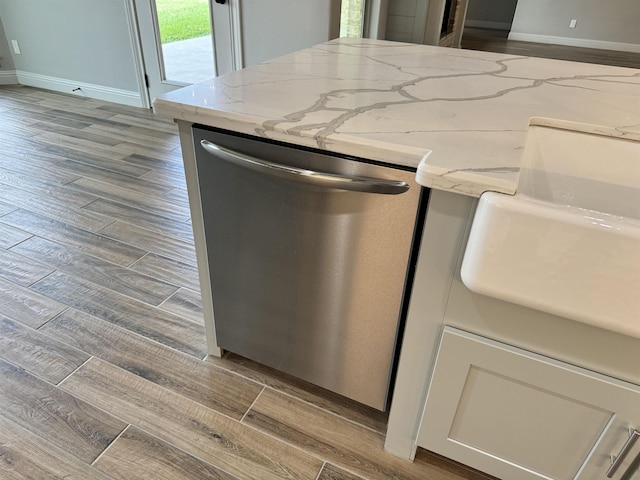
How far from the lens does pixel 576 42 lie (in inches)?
289

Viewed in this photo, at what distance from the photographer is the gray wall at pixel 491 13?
8695 mm

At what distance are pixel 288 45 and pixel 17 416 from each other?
2798 mm

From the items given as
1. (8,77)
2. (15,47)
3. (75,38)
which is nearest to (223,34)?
(75,38)

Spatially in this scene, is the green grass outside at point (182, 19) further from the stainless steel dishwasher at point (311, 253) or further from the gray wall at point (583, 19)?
the gray wall at point (583, 19)

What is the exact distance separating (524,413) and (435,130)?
A: 0.71 m

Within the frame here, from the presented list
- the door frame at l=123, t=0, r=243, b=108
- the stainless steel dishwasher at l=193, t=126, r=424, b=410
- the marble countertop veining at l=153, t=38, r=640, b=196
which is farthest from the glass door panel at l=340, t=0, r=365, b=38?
the stainless steel dishwasher at l=193, t=126, r=424, b=410

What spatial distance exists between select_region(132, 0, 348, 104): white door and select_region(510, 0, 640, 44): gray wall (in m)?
5.15

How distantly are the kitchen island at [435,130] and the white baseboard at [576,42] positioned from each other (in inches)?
274

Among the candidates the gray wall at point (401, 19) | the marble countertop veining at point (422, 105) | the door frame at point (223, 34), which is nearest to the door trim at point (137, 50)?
the door frame at point (223, 34)

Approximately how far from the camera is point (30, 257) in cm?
218

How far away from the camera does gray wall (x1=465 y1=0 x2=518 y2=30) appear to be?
28.5ft

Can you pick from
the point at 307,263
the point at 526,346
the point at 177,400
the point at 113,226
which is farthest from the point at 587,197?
the point at 113,226

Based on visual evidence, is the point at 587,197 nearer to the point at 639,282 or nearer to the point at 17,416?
the point at 639,282

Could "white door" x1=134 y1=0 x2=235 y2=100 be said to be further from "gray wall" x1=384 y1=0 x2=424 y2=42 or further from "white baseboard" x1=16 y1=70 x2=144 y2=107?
"gray wall" x1=384 y1=0 x2=424 y2=42
